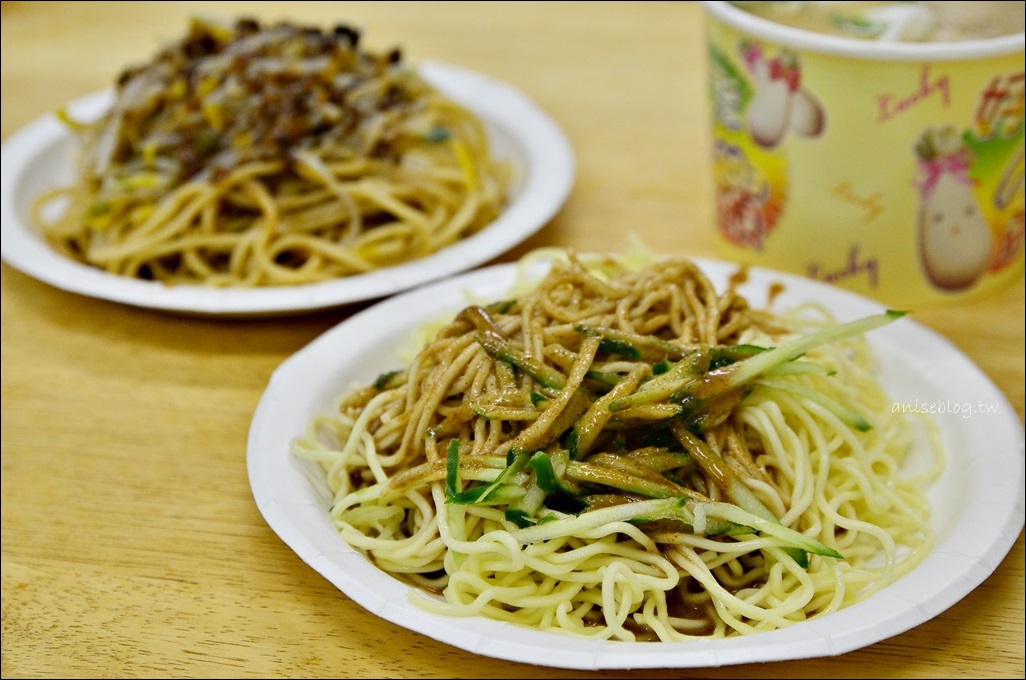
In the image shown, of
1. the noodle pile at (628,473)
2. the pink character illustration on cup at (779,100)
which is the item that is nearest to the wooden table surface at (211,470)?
the noodle pile at (628,473)

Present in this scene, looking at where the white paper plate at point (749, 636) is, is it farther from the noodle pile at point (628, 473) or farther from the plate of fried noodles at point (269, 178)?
the plate of fried noodles at point (269, 178)

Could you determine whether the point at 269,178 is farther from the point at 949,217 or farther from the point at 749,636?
the point at 749,636

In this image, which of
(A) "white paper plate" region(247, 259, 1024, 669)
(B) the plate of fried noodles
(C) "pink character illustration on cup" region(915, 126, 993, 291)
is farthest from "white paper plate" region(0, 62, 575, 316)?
(C) "pink character illustration on cup" region(915, 126, 993, 291)

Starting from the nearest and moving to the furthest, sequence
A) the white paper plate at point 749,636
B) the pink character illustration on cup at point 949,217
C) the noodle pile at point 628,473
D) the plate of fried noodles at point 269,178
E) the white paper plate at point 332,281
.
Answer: the white paper plate at point 749,636 < the noodle pile at point 628,473 < the pink character illustration on cup at point 949,217 < the white paper plate at point 332,281 < the plate of fried noodles at point 269,178

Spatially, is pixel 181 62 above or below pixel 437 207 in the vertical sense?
above

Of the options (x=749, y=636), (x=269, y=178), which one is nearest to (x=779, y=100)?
(x=749, y=636)

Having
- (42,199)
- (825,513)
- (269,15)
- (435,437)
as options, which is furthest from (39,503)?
(269,15)

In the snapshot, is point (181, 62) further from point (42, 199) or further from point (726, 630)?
point (726, 630)
